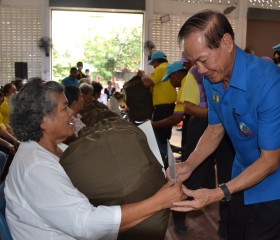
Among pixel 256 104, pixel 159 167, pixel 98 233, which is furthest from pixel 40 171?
pixel 256 104

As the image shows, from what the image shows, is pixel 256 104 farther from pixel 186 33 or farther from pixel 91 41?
pixel 91 41

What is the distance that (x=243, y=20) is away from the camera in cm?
1039

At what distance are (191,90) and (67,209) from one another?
6.16 ft

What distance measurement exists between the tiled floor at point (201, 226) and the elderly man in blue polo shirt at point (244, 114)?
133 centimetres

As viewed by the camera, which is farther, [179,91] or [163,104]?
[163,104]

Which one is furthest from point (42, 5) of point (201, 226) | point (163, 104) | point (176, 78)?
point (201, 226)

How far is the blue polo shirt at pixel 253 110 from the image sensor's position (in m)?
1.31

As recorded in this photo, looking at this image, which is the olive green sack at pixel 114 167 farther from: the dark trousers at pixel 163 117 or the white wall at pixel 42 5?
the white wall at pixel 42 5

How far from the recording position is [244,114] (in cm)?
140

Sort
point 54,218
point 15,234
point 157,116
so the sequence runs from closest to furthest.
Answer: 1. point 54,218
2. point 15,234
3. point 157,116

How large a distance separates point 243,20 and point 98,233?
33.7 feet

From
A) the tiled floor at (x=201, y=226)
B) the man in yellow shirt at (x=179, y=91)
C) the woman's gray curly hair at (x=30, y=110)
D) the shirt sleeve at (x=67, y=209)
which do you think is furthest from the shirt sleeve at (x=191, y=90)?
the shirt sleeve at (x=67, y=209)

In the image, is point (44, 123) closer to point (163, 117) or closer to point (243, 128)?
point (243, 128)

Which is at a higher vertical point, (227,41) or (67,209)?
(227,41)
